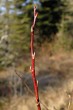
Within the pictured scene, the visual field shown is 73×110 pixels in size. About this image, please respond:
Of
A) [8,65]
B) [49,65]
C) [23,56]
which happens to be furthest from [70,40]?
[8,65]

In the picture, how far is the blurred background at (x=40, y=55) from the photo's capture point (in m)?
5.49

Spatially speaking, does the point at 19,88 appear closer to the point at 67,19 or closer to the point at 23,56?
the point at 23,56

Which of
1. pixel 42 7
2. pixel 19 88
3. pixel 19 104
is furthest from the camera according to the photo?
pixel 42 7

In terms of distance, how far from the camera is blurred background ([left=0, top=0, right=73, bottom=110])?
18.0 feet

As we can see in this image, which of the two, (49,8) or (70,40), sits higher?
(49,8)

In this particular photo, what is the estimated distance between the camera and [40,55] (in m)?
13.8

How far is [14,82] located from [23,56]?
2.37 metres

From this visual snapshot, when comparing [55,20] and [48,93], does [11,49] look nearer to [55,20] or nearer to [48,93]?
[48,93]

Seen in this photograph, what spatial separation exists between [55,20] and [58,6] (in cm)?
67

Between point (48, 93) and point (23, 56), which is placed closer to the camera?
point (48, 93)

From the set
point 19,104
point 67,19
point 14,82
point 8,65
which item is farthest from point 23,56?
point 67,19

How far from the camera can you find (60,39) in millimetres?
15102

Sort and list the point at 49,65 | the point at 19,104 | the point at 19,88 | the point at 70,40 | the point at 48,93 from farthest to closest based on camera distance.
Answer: the point at 70,40, the point at 49,65, the point at 19,88, the point at 48,93, the point at 19,104

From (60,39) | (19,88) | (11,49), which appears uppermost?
(11,49)
